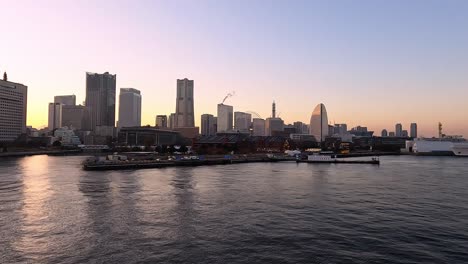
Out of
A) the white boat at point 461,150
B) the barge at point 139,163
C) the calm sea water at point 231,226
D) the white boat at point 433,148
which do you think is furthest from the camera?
the white boat at point 433,148

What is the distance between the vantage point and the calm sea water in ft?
62.0

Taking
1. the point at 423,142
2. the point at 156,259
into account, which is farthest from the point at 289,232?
the point at 423,142

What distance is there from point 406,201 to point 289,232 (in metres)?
17.5

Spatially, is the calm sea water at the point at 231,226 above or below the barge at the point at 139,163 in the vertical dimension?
below

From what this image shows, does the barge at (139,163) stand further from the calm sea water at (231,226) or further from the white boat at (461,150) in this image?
the white boat at (461,150)

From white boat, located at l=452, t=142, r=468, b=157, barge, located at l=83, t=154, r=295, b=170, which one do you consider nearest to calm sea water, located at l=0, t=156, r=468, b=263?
barge, located at l=83, t=154, r=295, b=170

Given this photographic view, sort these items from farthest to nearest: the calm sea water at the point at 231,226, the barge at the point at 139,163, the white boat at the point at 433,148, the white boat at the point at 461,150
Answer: the white boat at the point at 433,148 < the white boat at the point at 461,150 < the barge at the point at 139,163 < the calm sea water at the point at 231,226

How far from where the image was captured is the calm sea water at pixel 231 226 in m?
18.9

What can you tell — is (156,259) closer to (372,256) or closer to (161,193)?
(372,256)

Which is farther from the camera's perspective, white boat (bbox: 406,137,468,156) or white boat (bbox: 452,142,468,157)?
white boat (bbox: 406,137,468,156)

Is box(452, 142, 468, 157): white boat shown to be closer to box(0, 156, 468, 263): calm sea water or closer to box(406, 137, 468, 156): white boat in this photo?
box(406, 137, 468, 156): white boat

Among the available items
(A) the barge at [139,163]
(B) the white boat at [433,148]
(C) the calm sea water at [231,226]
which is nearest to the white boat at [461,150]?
(B) the white boat at [433,148]

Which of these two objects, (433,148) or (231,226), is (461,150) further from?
(231,226)

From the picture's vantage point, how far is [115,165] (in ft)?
243
